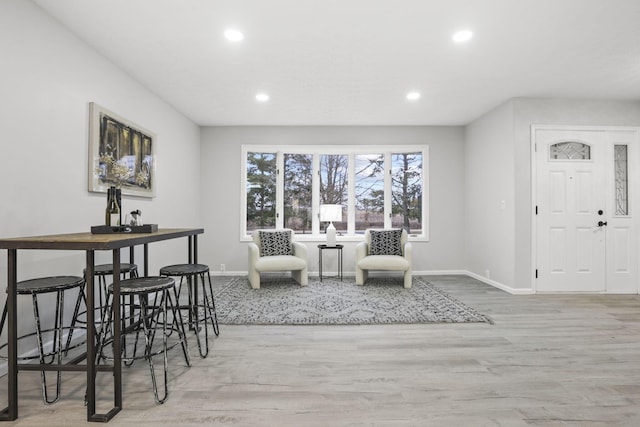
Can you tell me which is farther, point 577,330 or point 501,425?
point 577,330

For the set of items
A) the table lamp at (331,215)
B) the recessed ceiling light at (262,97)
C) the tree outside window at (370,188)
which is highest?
the recessed ceiling light at (262,97)

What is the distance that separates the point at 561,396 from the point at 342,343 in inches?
56.8

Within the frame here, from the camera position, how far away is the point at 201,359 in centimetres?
240

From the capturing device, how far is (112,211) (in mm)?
2312

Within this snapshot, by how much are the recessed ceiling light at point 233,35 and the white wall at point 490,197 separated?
140 inches

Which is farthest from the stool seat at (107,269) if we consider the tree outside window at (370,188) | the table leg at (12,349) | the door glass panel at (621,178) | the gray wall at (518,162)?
the door glass panel at (621,178)

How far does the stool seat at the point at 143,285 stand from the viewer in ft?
6.22

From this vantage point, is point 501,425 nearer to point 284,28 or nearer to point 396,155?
point 284,28

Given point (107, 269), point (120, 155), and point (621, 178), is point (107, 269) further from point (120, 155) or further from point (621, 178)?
point (621, 178)

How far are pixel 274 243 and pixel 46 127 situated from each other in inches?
120

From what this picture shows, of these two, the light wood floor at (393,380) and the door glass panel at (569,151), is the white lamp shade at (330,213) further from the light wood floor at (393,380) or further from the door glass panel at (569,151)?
the door glass panel at (569,151)

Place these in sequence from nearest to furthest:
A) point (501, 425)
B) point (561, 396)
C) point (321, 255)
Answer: point (501, 425), point (561, 396), point (321, 255)

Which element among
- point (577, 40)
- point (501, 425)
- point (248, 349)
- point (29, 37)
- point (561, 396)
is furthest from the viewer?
point (577, 40)

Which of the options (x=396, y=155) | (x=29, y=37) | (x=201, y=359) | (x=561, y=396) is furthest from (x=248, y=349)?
(x=396, y=155)
